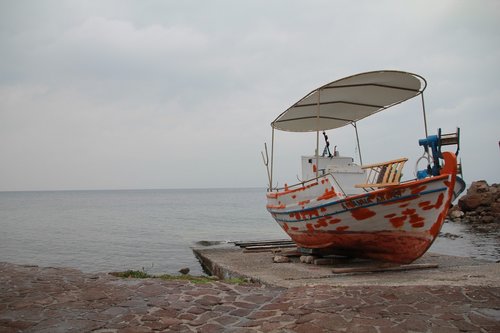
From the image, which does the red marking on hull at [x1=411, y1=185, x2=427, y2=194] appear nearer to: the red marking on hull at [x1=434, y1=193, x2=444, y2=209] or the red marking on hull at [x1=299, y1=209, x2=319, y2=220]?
the red marking on hull at [x1=434, y1=193, x2=444, y2=209]

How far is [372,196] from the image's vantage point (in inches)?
368

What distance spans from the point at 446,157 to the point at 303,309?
18.2 ft

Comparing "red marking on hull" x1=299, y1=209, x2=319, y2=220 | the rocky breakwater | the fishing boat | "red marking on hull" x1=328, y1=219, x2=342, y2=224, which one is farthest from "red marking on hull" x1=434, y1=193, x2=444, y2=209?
the rocky breakwater

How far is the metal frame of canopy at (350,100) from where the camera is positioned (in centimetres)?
1018

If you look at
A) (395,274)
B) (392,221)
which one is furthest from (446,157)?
(395,274)

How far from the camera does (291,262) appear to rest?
1213 centimetres

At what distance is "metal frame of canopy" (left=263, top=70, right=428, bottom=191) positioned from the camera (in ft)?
33.4

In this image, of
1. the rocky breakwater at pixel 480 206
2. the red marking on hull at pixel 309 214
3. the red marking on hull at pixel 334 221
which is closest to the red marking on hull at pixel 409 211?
the red marking on hull at pixel 334 221

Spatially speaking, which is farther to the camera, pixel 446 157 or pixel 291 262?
pixel 291 262

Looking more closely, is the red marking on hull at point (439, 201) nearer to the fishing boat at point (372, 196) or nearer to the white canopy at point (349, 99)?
the fishing boat at point (372, 196)

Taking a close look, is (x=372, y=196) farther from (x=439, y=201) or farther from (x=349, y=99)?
(x=349, y=99)

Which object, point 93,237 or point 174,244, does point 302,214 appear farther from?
point 93,237

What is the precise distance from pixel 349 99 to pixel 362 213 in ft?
12.9

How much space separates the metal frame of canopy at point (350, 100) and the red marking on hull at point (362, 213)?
172 cm
